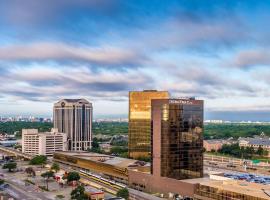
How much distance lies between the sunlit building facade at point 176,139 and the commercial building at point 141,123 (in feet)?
158

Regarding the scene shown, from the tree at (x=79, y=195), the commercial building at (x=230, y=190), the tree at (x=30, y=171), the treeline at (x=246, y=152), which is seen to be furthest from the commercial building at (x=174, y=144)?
the treeline at (x=246, y=152)

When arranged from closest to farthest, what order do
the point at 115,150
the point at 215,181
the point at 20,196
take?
the point at 215,181, the point at 20,196, the point at 115,150

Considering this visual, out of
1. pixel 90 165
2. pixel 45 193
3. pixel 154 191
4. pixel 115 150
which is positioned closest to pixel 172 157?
pixel 154 191

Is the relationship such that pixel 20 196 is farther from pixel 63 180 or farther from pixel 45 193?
pixel 63 180

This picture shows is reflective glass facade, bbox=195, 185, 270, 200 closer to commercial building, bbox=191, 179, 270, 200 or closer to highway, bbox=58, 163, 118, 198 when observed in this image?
commercial building, bbox=191, 179, 270, 200

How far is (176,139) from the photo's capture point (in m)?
95.9

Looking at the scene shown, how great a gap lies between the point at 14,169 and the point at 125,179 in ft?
178

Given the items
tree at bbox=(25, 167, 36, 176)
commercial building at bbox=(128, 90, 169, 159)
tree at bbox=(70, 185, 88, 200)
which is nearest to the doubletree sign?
tree at bbox=(70, 185, 88, 200)

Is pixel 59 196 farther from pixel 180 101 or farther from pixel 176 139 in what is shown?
pixel 180 101

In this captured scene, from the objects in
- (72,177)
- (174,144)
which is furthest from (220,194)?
(72,177)

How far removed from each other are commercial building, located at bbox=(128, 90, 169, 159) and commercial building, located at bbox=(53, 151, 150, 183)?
50.1 ft

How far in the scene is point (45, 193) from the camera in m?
101

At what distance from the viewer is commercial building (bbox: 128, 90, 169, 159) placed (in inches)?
5792

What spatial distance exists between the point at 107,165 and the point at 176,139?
34976mm
